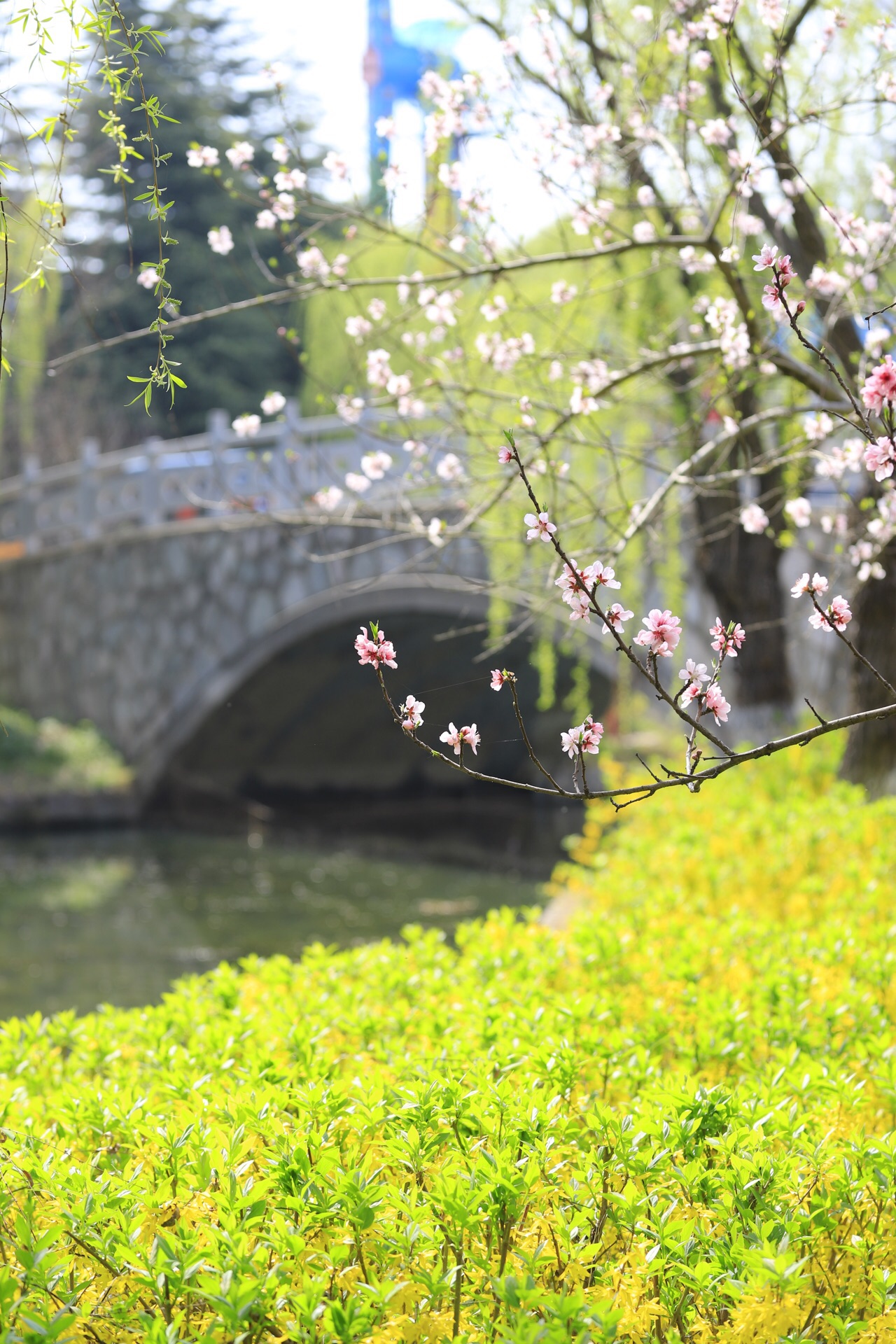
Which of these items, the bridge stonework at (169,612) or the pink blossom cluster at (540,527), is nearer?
the pink blossom cluster at (540,527)

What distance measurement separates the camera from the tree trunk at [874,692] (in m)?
6.01

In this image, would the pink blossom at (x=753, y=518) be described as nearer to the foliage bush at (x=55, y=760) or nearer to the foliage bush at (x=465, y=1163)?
the foliage bush at (x=465, y=1163)

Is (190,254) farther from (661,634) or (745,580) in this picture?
(661,634)

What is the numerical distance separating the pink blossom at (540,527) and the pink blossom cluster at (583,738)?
275 millimetres

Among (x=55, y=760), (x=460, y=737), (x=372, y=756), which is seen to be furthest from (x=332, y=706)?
(x=460, y=737)

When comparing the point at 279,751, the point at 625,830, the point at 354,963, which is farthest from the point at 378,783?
the point at 354,963

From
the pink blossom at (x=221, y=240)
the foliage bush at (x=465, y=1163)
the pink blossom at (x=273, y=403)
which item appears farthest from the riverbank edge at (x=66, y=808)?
the foliage bush at (x=465, y=1163)

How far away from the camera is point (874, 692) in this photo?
618cm

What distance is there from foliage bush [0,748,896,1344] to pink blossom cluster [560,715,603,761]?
53 centimetres

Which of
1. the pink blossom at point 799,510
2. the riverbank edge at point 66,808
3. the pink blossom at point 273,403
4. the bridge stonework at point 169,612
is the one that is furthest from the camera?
the riverbank edge at point 66,808

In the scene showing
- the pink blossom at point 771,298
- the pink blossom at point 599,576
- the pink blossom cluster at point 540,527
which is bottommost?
the pink blossom at point 599,576

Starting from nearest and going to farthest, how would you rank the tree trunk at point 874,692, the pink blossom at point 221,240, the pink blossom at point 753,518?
the pink blossom at point 753,518 < the pink blossom at point 221,240 < the tree trunk at point 874,692

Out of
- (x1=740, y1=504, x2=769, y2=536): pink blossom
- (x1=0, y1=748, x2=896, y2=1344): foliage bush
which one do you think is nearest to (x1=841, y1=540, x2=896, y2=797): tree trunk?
(x1=740, y1=504, x2=769, y2=536): pink blossom

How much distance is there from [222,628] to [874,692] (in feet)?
26.6
